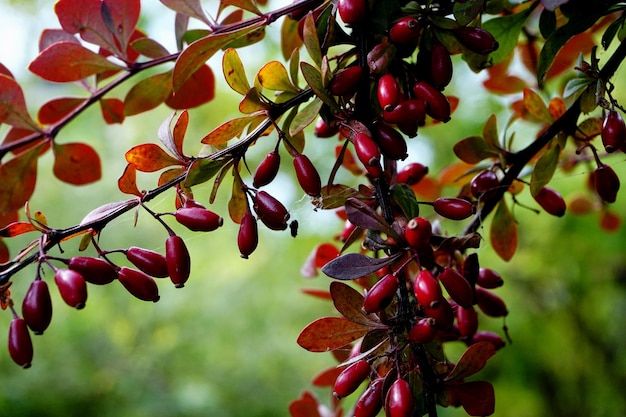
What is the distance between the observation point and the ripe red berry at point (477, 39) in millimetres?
443

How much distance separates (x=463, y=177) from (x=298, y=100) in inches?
10.0

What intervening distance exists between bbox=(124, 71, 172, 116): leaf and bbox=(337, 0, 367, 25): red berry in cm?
25

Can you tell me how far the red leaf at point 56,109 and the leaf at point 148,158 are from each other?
9.7 inches

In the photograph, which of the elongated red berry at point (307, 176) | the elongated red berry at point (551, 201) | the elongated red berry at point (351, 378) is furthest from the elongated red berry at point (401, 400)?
the elongated red berry at point (551, 201)

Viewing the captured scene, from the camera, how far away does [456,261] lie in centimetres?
55

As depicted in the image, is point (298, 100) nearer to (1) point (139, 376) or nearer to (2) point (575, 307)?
(1) point (139, 376)

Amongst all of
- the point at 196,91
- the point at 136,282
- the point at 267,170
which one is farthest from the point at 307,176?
the point at 196,91

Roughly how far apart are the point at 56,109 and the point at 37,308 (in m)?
0.32

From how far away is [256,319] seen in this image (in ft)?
6.74

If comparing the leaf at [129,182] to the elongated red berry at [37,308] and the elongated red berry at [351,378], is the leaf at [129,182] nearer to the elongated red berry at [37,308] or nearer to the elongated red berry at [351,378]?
the elongated red berry at [37,308]

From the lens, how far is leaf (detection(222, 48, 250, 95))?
17.7 inches

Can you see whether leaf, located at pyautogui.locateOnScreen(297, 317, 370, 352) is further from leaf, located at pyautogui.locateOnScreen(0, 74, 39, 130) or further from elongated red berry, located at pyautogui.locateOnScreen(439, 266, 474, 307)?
leaf, located at pyautogui.locateOnScreen(0, 74, 39, 130)

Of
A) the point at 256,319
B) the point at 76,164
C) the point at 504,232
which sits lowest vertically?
the point at 256,319

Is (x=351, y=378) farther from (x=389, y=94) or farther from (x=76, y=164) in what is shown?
(x=76, y=164)
